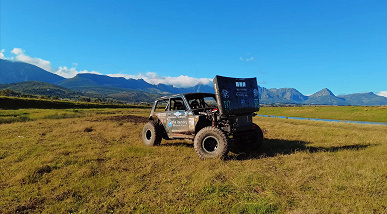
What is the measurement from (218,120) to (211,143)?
2.79 ft

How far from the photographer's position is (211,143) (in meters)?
6.88

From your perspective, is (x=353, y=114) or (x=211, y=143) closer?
(x=211, y=143)

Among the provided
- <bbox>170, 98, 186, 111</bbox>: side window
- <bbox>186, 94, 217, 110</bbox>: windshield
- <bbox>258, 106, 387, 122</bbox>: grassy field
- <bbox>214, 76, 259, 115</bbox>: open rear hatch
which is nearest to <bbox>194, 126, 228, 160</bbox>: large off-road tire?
<bbox>214, 76, 259, 115</bbox>: open rear hatch

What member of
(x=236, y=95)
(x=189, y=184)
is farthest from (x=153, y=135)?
(x=189, y=184)

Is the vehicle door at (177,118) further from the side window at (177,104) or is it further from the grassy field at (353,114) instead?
the grassy field at (353,114)

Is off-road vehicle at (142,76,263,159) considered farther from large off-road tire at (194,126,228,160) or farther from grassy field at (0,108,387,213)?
grassy field at (0,108,387,213)

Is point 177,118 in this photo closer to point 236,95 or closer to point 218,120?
point 218,120

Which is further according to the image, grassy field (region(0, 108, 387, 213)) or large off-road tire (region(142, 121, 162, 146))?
large off-road tire (region(142, 121, 162, 146))

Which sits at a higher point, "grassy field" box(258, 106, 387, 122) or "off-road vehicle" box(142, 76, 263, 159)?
"off-road vehicle" box(142, 76, 263, 159)

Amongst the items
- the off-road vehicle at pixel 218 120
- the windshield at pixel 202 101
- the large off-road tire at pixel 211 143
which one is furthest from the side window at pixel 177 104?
the large off-road tire at pixel 211 143

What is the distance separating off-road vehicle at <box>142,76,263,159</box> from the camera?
6551mm

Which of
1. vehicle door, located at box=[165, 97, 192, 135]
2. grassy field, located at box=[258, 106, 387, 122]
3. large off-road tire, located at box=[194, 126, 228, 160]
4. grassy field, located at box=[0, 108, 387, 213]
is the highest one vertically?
vehicle door, located at box=[165, 97, 192, 135]

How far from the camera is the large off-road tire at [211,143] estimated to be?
634cm

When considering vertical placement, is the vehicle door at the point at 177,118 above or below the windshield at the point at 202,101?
below
